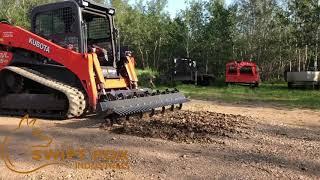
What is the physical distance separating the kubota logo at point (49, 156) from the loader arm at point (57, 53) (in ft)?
8.02

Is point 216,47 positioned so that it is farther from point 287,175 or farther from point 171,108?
point 287,175

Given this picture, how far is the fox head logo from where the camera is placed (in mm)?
6071

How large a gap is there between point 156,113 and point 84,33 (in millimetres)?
2528

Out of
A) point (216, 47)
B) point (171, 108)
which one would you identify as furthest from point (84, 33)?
point (216, 47)

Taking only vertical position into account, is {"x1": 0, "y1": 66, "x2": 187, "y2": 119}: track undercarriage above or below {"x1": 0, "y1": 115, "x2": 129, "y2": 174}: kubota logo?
above

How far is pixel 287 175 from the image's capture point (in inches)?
232

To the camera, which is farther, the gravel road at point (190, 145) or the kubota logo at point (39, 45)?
the kubota logo at point (39, 45)

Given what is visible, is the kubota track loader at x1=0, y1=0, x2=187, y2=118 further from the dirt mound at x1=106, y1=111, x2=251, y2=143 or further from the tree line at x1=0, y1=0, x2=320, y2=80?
the tree line at x1=0, y1=0, x2=320, y2=80

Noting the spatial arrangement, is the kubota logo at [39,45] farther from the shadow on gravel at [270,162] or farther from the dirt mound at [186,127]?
the shadow on gravel at [270,162]

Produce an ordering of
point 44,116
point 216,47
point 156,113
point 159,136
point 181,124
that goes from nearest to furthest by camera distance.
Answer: point 159,136 → point 181,124 → point 44,116 → point 156,113 → point 216,47

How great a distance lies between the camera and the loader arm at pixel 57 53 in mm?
10162

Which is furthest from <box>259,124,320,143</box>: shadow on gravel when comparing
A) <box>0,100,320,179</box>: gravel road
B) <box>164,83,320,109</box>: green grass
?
<box>164,83,320,109</box>: green grass

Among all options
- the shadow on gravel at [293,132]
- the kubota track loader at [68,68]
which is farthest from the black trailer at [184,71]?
the shadow on gravel at [293,132]

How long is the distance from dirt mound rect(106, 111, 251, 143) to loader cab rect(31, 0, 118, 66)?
226 cm
